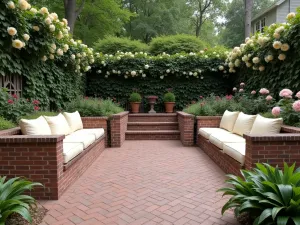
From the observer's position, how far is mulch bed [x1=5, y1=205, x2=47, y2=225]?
7.63ft

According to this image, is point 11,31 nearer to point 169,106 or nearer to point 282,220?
point 282,220

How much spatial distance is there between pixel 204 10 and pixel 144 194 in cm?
2680

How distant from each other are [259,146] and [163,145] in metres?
3.76

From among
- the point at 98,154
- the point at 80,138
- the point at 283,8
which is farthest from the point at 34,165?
the point at 283,8

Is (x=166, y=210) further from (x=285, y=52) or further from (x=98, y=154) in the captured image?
(x=285, y=52)

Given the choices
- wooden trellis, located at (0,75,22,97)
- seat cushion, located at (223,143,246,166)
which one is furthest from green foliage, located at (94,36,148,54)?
seat cushion, located at (223,143,246,166)

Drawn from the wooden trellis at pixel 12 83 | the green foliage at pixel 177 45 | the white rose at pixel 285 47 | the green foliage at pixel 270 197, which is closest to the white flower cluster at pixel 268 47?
the white rose at pixel 285 47

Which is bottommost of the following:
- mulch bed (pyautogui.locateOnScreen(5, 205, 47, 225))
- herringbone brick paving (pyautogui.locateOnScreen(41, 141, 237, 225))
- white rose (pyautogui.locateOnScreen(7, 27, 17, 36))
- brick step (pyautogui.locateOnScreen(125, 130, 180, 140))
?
herringbone brick paving (pyautogui.locateOnScreen(41, 141, 237, 225))

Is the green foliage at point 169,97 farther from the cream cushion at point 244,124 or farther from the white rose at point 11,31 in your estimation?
the white rose at point 11,31

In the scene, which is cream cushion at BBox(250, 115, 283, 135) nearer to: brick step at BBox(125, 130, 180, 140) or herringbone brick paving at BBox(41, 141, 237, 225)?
herringbone brick paving at BBox(41, 141, 237, 225)

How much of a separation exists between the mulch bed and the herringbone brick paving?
0.07 m

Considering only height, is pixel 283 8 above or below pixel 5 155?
above

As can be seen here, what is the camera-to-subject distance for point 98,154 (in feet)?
18.4

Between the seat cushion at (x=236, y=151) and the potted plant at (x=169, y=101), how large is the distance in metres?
5.58
